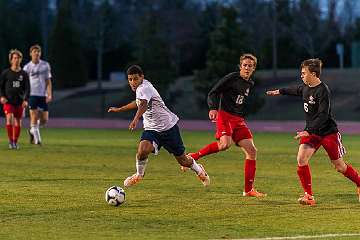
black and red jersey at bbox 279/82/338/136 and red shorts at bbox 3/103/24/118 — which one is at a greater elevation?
black and red jersey at bbox 279/82/338/136

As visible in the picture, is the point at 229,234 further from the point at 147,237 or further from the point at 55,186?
the point at 55,186

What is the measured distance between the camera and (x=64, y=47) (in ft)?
208

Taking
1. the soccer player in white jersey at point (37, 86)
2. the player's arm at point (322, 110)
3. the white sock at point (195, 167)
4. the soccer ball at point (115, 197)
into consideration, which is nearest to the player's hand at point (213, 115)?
the white sock at point (195, 167)

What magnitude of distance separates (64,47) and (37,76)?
37460 millimetres

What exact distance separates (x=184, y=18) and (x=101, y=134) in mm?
36236

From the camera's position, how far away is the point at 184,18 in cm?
7119

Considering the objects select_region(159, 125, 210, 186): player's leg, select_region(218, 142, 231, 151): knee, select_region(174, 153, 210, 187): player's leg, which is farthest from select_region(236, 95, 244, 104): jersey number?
select_region(174, 153, 210, 187): player's leg

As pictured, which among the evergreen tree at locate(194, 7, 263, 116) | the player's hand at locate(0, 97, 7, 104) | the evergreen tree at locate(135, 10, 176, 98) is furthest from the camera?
the evergreen tree at locate(135, 10, 176, 98)

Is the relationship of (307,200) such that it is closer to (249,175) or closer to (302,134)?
(302,134)

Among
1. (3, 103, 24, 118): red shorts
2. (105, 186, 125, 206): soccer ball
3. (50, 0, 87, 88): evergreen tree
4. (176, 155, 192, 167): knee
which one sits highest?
(105, 186, 125, 206): soccer ball

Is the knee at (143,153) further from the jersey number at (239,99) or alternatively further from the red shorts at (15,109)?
the red shorts at (15,109)

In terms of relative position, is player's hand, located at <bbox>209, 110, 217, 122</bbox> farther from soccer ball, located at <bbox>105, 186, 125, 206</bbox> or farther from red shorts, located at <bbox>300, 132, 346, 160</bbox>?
soccer ball, located at <bbox>105, 186, 125, 206</bbox>

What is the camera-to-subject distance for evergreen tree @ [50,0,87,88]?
2494 inches

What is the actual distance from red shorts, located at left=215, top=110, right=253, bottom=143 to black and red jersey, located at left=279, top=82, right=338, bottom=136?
4.98 ft
